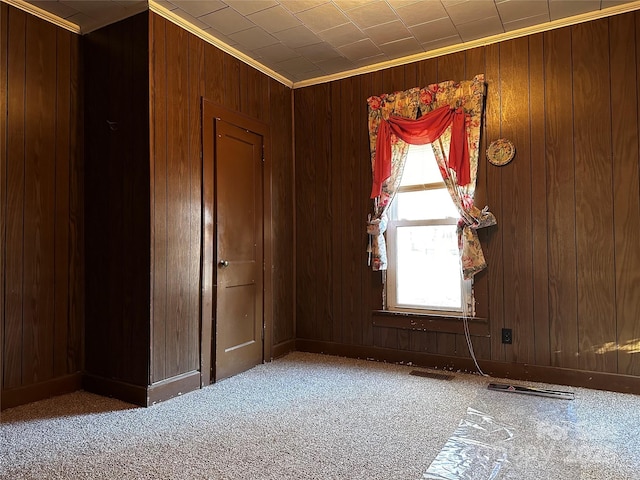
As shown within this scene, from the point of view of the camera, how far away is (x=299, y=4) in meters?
2.95

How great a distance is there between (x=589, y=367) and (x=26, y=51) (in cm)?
455

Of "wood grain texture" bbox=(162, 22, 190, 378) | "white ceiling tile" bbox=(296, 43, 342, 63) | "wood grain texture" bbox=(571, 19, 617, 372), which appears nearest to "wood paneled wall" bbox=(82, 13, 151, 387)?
"wood grain texture" bbox=(162, 22, 190, 378)

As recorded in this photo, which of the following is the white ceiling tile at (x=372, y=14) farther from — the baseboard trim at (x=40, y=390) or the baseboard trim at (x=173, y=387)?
the baseboard trim at (x=40, y=390)

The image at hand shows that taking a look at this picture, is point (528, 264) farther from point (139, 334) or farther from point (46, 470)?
point (46, 470)

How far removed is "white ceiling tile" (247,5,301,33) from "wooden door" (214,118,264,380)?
81 centimetres

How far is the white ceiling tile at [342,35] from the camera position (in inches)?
129

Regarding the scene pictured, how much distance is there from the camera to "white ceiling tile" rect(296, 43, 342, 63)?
3604 mm

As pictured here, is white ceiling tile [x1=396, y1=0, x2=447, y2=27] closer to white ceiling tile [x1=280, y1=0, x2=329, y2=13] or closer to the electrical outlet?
white ceiling tile [x1=280, y1=0, x2=329, y2=13]

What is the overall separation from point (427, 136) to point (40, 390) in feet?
11.5

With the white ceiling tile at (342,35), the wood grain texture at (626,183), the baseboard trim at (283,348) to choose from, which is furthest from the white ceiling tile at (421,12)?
the baseboard trim at (283,348)

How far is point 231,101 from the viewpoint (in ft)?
11.9

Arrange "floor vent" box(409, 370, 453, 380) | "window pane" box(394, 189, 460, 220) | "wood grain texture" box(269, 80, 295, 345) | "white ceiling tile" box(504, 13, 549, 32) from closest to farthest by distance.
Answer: "white ceiling tile" box(504, 13, 549, 32)
"floor vent" box(409, 370, 453, 380)
"window pane" box(394, 189, 460, 220)
"wood grain texture" box(269, 80, 295, 345)

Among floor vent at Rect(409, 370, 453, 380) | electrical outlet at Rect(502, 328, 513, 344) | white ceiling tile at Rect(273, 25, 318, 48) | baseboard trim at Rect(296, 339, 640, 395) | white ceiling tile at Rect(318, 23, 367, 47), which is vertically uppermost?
white ceiling tile at Rect(273, 25, 318, 48)

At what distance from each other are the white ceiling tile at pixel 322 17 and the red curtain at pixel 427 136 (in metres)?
0.97
